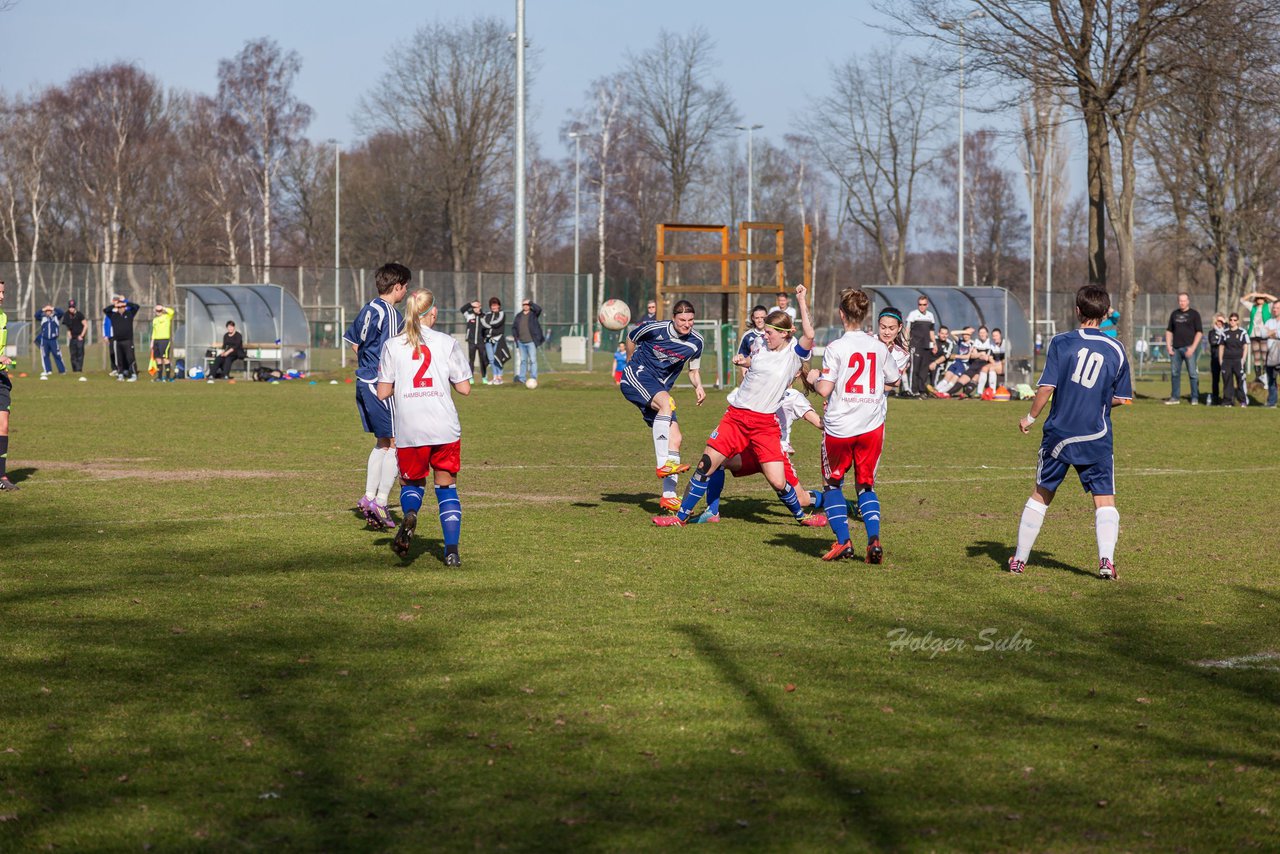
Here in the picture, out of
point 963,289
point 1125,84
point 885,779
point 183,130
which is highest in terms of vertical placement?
point 183,130

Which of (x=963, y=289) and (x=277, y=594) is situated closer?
(x=277, y=594)

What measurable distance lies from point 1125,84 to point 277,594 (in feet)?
78.9

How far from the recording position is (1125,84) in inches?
1096

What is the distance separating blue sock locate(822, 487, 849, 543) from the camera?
942 cm

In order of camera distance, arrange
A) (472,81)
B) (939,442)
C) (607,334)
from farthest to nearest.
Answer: (472,81) → (607,334) → (939,442)

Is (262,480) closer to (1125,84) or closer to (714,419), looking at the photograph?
(714,419)

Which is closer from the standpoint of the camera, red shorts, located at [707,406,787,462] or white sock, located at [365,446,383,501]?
red shorts, located at [707,406,787,462]

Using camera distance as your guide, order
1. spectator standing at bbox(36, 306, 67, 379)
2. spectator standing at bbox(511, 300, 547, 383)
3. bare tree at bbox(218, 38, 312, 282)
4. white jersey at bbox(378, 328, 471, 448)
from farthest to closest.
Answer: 1. bare tree at bbox(218, 38, 312, 282)
2. spectator standing at bbox(36, 306, 67, 379)
3. spectator standing at bbox(511, 300, 547, 383)
4. white jersey at bbox(378, 328, 471, 448)

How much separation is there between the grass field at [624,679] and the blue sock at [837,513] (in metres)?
0.22

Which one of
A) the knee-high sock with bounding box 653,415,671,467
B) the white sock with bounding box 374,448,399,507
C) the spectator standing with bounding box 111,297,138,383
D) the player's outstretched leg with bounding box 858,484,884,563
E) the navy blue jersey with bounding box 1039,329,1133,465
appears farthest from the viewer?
A: the spectator standing with bounding box 111,297,138,383

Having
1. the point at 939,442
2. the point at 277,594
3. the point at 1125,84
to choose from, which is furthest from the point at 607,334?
the point at 277,594

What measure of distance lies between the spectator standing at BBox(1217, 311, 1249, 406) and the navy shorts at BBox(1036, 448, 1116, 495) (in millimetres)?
17644

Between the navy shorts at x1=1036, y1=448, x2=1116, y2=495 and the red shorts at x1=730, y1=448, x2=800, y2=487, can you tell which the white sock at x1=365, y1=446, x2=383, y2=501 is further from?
the navy shorts at x1=1036, y1=448, x2=1116, y2=495

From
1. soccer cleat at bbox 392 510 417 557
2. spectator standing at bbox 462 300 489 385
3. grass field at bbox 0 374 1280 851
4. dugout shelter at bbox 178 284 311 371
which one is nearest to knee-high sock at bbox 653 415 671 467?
grass field at bbox 0 374 1280 851
